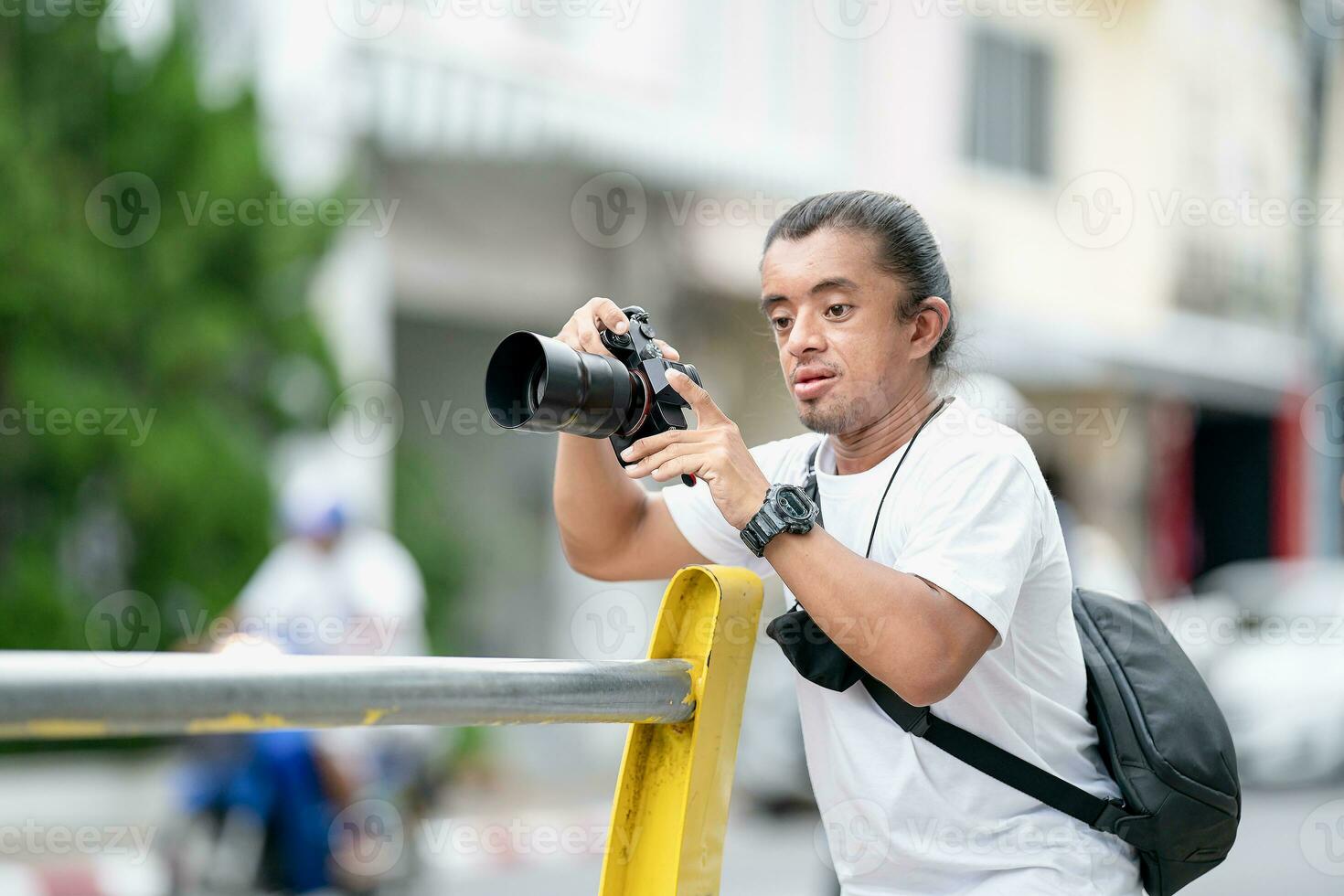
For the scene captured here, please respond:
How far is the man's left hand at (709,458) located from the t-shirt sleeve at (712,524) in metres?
0.40

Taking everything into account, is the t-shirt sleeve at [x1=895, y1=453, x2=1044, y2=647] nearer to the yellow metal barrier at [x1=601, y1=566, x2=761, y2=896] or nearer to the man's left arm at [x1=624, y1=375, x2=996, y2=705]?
the man's left arm at [x1=624, y1=375, x2=996, y2=705]

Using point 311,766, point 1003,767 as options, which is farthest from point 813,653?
point 311,766

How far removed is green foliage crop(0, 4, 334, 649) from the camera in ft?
23.8

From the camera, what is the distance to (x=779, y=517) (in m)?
2.07

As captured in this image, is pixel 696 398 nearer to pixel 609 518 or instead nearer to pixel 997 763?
pixel 609 518

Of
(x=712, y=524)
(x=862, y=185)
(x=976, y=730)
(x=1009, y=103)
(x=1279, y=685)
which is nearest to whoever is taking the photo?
(x=976, y=730)

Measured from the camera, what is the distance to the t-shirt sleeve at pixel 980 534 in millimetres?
2021

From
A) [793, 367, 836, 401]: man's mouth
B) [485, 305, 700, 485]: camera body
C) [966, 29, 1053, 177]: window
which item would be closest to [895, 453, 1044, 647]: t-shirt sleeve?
[793, 367, 836, 401]: man's mouth

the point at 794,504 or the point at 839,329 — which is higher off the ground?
the point at 839,329

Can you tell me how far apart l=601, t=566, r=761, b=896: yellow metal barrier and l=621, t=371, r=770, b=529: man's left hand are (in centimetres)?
10

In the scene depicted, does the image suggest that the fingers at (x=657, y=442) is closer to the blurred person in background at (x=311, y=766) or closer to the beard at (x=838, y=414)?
the beard at (x=838, y=414)

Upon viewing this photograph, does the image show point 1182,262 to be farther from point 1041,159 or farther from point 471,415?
point 471,415

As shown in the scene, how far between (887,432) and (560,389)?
0.54 meters

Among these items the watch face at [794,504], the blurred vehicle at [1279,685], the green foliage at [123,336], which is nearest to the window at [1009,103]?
the blurred vehicle at [1279,685]
